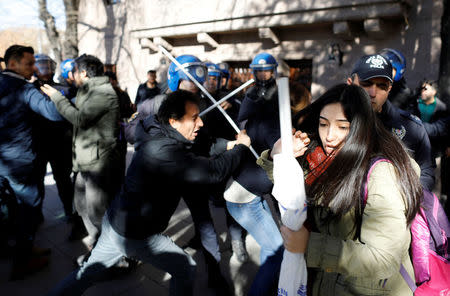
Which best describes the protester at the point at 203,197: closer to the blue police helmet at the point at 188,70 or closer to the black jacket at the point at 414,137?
the blue police helmet at the point at 188,70

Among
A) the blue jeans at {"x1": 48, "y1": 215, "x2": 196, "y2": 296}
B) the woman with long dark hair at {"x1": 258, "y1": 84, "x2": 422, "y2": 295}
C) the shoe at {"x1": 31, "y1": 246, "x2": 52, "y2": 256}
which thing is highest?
the woman with long dark hair at {"x1": 258, "y1": 84, "x2": 422, "y2": 295}

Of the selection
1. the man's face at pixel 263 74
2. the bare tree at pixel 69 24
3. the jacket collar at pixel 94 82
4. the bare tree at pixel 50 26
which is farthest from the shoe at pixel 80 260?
the bare tree at pixel 50 26

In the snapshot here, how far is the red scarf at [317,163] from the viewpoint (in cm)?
149

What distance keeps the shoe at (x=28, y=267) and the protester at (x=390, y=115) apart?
10.5 ft

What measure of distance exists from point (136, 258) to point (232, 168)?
0.84 metres

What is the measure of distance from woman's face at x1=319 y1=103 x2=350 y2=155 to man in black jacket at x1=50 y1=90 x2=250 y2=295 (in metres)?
0.80

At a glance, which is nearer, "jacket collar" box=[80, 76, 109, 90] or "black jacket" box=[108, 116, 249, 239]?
"black jacket" box=[108, 116, 249, 239]

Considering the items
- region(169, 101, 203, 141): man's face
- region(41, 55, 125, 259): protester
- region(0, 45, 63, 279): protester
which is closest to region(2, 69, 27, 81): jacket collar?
region(0, 45, 63, 279): protester

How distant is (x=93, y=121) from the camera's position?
3.01m

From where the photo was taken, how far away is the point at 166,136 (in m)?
2.05

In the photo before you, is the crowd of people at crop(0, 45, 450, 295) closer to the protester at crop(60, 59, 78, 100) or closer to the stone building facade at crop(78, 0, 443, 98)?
the protester at crop(60, 59, 78, 100)

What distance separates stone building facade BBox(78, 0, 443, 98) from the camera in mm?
6195

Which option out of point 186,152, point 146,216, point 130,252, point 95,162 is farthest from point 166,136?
point 95,162

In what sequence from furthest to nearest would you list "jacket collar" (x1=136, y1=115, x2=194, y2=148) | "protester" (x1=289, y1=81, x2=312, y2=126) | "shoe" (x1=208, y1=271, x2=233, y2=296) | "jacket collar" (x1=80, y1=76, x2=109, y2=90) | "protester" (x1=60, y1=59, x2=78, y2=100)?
"protester" (x1=60, y1=59, x2=78, y2=100), "jacket collar" (x1=80, y1=76, x2=109, y2=90), "shoe" (x1=208, y1=271, x2=233, y2=296), "protester" (x1=289, y1=81, x2=312, y2=126), "jacket collar" (x1=136, y1=115, x2=194, y2=148)
